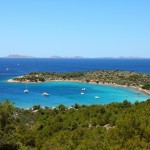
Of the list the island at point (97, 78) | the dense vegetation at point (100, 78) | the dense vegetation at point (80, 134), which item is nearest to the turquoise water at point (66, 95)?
the island at point (97, 78)

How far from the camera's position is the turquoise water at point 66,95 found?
72.1 meters

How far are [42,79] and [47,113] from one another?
214 feet

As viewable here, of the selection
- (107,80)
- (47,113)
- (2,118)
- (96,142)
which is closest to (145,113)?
(96,142)

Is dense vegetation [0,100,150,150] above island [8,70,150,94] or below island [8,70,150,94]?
above

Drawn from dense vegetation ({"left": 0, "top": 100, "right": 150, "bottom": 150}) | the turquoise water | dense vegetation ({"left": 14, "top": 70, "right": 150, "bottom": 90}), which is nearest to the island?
dense vegetation ({"left": 14, "top": 70, "right": 150, "bottom": 90})

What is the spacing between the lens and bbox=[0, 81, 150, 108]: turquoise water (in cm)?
7212

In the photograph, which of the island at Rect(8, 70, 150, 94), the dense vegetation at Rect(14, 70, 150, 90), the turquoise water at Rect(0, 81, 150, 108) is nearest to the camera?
the turquoise water at Rect(0, 81, 150, 108)

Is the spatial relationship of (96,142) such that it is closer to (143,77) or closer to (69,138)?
(69,138)

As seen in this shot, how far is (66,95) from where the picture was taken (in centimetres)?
8150

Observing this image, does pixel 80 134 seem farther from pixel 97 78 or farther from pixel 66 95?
pixel 97 78

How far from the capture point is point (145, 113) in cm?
3011

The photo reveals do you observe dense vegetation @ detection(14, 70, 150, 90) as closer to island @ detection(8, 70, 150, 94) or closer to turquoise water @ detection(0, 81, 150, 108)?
island @ detection(8, 70, 150, 94)

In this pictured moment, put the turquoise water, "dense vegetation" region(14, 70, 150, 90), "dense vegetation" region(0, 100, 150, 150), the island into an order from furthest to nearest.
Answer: "dense vegetation" region(14, 70, 150, 90), the island, the turquoise water, "dense vegetation" region(0, 100, 150, 150)

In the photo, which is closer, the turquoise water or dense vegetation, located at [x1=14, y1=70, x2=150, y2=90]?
the turquoise water
